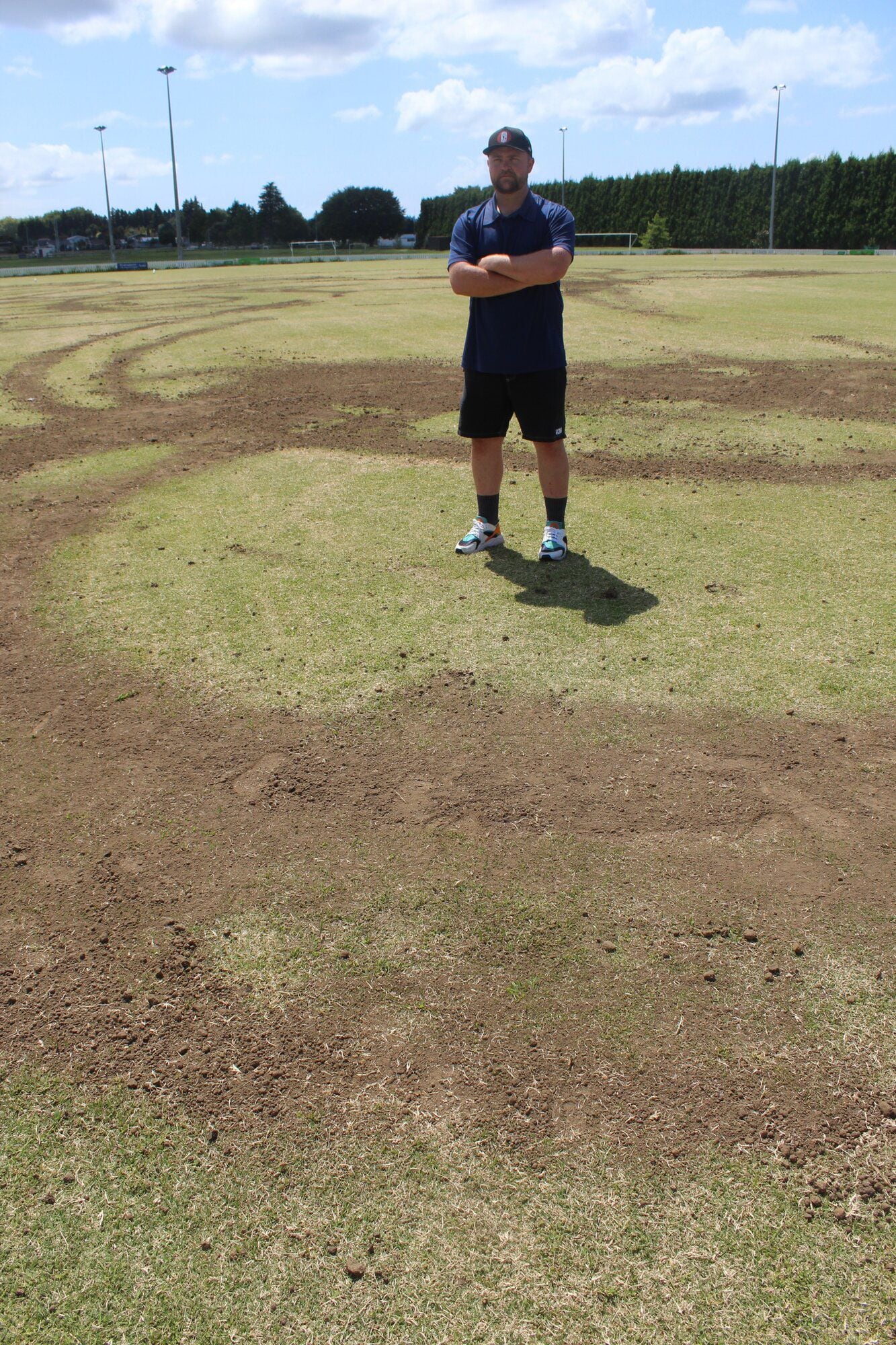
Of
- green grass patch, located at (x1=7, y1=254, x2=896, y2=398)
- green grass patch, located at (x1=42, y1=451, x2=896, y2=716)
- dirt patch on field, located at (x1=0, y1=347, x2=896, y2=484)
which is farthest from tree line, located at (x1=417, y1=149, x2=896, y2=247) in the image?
green grass patch, located at (x1=42, y1=451, x2=896, y2=716)

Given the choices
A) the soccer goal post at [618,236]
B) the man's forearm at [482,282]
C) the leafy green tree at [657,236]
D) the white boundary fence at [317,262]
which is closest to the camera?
the man's forearm at [482,282]

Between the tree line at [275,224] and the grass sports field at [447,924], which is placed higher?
the tree line at [275,224]

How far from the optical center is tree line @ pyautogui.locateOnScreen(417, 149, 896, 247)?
168 ft

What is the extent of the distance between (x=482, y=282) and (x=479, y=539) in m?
1.45

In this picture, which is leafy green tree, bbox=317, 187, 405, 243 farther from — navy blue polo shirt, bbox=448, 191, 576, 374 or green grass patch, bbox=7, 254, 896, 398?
navy blue polo shirt, bbox=448, 191, 576, 374

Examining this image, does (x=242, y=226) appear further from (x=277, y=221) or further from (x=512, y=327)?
(x=512, y=327)

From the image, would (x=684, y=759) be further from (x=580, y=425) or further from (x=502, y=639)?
(x=580, y=425)

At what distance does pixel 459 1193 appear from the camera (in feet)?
6.42

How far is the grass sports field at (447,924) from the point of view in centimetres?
183

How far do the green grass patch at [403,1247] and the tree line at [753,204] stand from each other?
59.4 metres

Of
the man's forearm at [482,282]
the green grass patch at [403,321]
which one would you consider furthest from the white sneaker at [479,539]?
the green grass patch at [403,321]

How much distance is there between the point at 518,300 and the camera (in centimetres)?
513

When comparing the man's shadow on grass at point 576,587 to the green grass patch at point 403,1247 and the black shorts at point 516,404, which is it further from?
the green grass patch at point 403,1247

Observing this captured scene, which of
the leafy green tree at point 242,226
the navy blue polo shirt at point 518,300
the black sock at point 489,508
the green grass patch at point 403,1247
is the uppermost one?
the leafy green tree at point 242,226
